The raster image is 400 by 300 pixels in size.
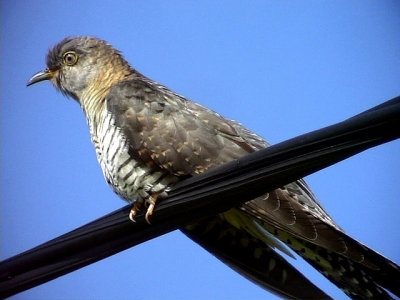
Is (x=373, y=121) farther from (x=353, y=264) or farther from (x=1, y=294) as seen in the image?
(x=1, y=294)

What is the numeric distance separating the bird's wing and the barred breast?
4cm

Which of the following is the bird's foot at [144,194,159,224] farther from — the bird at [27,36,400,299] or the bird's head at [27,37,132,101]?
the bird's head at [27,37,132,101]

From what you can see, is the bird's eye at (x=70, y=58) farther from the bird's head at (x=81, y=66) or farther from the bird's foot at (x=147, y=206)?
the bird's foot at (x=147, y=206)

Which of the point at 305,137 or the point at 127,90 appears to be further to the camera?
the point at 127,90

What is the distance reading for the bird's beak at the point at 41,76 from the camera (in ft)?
15.7

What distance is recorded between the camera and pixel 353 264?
3287 mm

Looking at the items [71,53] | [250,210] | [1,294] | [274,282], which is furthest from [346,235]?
[71,53]

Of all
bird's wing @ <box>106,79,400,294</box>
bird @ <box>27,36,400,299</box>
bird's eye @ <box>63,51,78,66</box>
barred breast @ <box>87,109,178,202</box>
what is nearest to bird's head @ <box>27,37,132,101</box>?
bird's eye @ <box>63,51,78,66</box>

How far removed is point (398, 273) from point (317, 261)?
0.76 meters

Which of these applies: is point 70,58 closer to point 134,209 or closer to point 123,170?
point 123,170

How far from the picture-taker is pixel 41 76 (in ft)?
15.9

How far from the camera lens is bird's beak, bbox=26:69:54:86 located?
15.7ft

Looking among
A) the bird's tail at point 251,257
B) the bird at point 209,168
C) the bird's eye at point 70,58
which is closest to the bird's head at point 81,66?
the bird's eye at point 70,58

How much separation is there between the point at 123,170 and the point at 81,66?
1.21 metres
